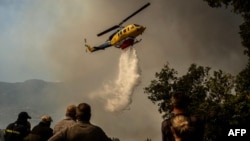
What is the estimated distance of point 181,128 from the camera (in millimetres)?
6488

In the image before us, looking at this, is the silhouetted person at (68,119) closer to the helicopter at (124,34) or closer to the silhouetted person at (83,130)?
the silhouetted person at (83,130)

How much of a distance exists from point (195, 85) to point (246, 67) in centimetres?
2566

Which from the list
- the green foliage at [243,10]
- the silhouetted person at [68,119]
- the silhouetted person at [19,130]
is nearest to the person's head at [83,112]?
the silhouetted person at [68,119]

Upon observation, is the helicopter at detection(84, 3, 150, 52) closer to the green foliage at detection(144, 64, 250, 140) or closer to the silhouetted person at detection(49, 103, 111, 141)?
the green foliage at detection(144, 64, 250, 140)

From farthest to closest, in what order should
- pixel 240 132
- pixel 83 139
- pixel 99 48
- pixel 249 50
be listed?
pixel 99 48, pixel 249 50, pixel 240 132, pixel 83 139

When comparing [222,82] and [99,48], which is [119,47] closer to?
[99,48]

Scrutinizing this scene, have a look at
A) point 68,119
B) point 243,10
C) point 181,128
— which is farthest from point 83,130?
point 243,10

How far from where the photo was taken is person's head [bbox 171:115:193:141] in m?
6.48

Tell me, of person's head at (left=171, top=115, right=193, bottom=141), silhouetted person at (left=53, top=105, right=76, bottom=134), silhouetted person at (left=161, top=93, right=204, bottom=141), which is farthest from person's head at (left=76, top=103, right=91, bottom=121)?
silhouetted person at (left=53, top=105, right=76, bottom=134)

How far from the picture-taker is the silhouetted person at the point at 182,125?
6.46m

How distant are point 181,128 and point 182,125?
0.05 metres

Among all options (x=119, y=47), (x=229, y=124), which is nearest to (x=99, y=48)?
(x=119, y=47)

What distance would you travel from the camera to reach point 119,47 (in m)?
62.3

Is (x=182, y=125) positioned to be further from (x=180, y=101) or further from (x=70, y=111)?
(x=70, y=111)
